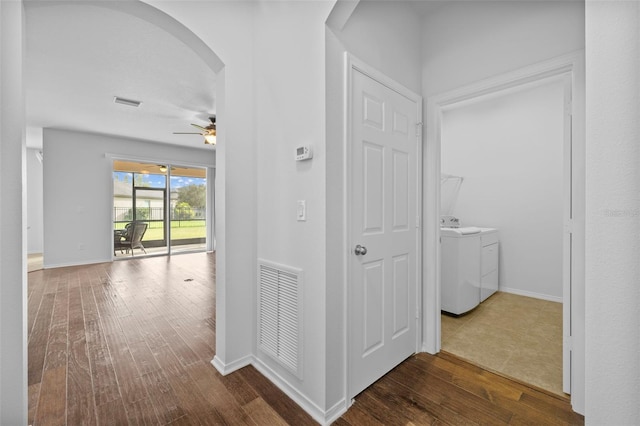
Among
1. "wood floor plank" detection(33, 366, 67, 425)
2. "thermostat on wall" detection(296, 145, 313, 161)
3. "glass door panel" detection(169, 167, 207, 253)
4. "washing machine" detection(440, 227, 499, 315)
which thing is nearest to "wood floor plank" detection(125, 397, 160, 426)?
"wood floor plank" detection(33, 366, 67, 425)

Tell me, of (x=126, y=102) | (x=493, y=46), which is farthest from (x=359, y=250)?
(x=126, y=102)

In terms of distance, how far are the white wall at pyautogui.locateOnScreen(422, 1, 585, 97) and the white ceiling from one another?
7.63ft

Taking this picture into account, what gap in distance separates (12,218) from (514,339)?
3603 mm

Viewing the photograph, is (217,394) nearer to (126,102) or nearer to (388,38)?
(388,38)

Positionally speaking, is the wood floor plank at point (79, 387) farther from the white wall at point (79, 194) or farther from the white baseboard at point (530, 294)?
the white baseboard at point (530, 294)

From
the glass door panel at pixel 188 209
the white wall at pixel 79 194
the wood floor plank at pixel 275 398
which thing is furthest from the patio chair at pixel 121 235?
the wood floor plank at pixel 275 398

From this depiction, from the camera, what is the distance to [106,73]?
322cm

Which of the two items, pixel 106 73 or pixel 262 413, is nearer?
pixel 262 413

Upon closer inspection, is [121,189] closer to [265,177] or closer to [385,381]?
[265,177]

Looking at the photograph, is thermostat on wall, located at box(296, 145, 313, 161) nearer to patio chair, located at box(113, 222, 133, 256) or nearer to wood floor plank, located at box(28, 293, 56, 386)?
wood floor plank, located at box(28, 293, 56, 386)

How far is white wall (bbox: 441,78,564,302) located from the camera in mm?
3426

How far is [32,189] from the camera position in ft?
23.3

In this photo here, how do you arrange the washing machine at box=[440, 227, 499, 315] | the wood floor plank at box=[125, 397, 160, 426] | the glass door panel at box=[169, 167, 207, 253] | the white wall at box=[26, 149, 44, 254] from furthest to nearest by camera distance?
the white wall at box=[26, 149, 44, 254] → the glass door panel at box=[169, 167, 207, 253] → the washing machine at box=[440, 227, 499, 315] → the wood floor plank at box=[125, 397, 160, 426]

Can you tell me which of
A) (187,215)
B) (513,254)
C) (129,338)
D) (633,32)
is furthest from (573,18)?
(187,215)
